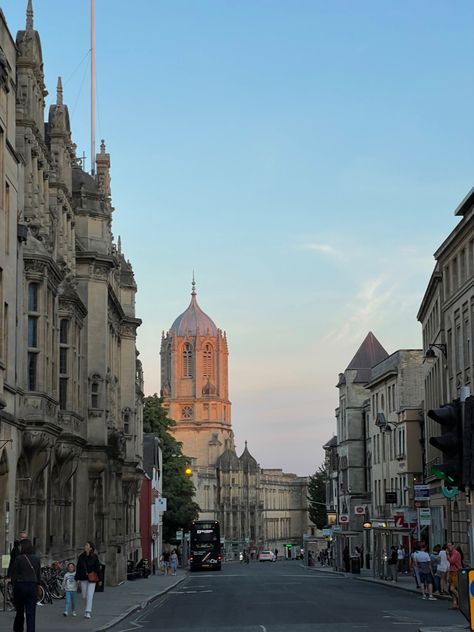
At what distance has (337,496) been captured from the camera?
108 metres

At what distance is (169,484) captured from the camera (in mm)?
102188

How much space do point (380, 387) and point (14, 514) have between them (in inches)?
2199

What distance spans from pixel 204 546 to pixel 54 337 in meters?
55.6

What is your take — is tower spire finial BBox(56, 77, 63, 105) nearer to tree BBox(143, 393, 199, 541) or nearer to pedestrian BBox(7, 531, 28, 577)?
pedestrian BBox(7, 531, 28, 577)

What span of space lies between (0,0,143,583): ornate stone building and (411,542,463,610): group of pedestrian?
11.4 m

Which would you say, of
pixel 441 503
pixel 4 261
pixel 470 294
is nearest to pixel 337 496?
pixel 441 503

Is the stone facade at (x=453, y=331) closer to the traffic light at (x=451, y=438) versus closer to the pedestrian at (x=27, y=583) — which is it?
the pedestrian at (x=27, y=583)

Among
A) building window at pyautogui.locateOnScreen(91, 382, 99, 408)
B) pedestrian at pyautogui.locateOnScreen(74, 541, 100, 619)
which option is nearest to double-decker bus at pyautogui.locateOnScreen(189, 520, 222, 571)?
building window at pyautogui.locateOnScreen(91, 382, 99, 408)

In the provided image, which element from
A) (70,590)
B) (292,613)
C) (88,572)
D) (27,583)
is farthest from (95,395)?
(27,583)

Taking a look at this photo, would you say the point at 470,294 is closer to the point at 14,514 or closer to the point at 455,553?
the point at 455,553

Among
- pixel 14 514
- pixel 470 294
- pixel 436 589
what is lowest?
pixel 436 589

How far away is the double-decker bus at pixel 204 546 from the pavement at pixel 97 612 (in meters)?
44.9

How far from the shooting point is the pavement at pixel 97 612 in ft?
79.2

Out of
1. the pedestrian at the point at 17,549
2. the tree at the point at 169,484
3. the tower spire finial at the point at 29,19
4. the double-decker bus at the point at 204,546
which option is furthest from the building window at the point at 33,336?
the tree at the point at 169,484
